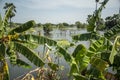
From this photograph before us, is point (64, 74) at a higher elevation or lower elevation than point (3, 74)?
lower

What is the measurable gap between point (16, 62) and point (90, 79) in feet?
9.53

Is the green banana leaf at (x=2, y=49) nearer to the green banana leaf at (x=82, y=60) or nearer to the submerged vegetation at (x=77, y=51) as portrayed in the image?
the submerged vegetation at (x=77, y=51)

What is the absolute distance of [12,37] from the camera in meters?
8.95

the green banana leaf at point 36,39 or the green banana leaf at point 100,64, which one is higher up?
the green banana leaf at point 36,39

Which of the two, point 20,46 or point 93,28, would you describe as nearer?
point 20,46

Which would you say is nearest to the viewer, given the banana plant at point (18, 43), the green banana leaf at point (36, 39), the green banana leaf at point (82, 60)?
the green banana leaf at point (82, 60)

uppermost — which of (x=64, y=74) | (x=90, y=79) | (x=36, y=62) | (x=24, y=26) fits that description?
(x=24, y=26)

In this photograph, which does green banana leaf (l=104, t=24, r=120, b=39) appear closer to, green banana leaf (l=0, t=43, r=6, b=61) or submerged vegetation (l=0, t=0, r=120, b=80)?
submerged vegetation (l=0, t=0, r=120, b=80)

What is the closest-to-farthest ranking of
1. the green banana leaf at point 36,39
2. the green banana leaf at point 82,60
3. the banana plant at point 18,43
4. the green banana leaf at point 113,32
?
the green banana leaf at point 82,60 → the banana plant at point 18,43 → the green banana leaf at point 36,39 → the green banana leaf at point 113,32

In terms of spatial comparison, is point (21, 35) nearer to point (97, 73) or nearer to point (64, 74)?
point (97, 73)

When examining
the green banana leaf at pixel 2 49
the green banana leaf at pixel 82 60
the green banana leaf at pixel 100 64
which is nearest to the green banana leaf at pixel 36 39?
the green banana leaf at pixel 2 49

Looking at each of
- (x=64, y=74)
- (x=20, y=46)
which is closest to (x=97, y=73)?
(x=20, y=46)

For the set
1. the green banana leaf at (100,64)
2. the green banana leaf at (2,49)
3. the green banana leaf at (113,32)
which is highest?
the green banana leaf at (113,32)

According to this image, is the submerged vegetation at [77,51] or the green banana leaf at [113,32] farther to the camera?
the green banana leaf at [113,32]
